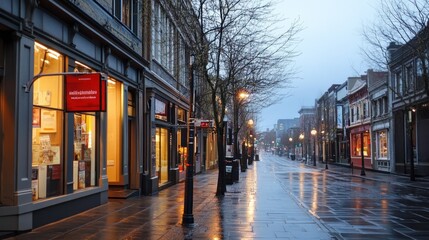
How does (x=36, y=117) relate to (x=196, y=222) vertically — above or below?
above

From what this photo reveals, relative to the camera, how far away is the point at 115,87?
18.8 metres

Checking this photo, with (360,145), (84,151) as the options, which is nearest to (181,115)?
(84,151)

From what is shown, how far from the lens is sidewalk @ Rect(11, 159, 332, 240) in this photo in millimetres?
11141

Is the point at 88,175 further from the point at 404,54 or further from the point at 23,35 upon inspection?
the point at 404,54

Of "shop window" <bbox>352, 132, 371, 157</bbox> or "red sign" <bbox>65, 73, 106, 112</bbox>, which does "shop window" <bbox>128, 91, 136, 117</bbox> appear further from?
"shop window" <bbox>352, 132, 371, 157</bbox>

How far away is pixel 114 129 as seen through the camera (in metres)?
18.9

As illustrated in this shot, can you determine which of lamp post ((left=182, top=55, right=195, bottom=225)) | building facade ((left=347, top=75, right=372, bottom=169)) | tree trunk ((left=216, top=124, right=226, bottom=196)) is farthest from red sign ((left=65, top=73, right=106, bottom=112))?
building facade ((left=347, top=75, right=372, bottom=169))

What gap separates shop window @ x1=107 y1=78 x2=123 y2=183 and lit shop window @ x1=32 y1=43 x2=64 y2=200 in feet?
17.2

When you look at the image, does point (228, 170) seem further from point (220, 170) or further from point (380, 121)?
point (380, 121)

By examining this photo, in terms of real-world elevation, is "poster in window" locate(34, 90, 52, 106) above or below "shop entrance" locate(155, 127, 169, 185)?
above

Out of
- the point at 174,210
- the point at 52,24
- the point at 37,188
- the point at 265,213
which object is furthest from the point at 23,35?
the point at 265,213

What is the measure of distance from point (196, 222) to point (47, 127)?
183 inches

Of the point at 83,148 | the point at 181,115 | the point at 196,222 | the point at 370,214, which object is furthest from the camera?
the point at 181,115

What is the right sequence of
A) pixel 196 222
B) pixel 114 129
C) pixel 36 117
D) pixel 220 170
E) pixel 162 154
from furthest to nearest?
pixel 162 154, pixel 220 170, pixel 114 129, pixel 196 222, pixel 36 117
